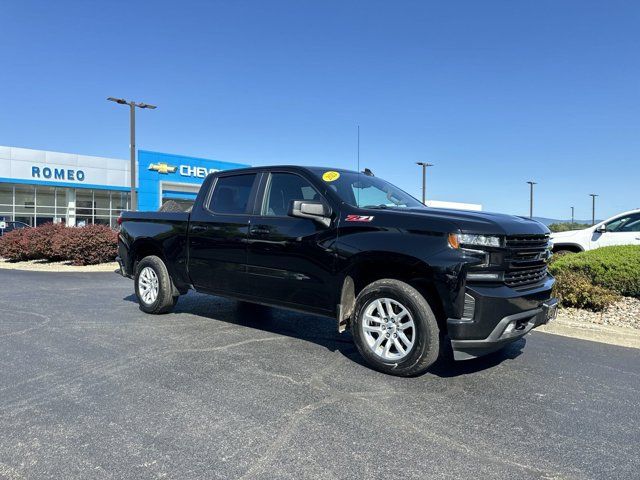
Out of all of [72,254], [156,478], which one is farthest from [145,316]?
[72,254]

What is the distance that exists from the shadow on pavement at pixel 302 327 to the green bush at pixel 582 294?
85.3 inches

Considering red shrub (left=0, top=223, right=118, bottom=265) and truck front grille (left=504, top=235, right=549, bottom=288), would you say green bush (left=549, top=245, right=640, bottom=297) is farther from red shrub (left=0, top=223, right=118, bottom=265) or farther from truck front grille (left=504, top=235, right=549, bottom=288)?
red shrub (left=0, top=223, right=118, bottom=265)

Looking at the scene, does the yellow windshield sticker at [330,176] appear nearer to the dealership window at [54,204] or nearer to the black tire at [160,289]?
the black tire at [160,289]

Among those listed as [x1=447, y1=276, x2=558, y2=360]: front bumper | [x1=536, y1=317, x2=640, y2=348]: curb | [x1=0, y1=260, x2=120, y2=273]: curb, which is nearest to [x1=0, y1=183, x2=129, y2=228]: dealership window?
[x1=0, y1=260, x2=120, y2=273]: curb

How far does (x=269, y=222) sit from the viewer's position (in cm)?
535

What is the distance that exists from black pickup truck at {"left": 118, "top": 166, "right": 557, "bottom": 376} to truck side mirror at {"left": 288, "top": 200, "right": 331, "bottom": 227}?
1 cm

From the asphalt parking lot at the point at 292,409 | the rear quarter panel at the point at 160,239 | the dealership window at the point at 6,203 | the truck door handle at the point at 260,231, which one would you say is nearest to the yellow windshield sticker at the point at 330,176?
the truck door handle at the point at 260,231

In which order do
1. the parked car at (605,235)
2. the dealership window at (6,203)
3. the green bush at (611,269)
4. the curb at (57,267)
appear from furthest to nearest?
the dealership window at (6,203), the curb at (57,267), the parked car at (605,235), the green bush at (611,269)

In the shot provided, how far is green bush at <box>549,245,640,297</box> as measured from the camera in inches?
306

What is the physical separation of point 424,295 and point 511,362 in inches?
50.8

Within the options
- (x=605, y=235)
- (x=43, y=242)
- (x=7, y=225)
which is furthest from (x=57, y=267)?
(x=7, y=225)

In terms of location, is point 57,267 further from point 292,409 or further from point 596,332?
point 596,332

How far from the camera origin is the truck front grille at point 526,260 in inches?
166

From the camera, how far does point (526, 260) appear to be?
14.4 ft
